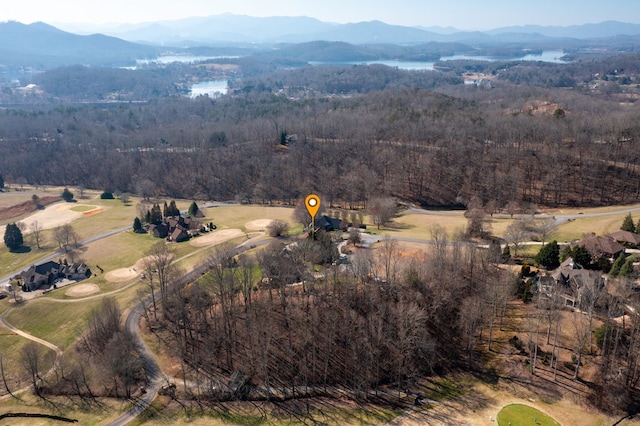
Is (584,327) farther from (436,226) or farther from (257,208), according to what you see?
(257,208)

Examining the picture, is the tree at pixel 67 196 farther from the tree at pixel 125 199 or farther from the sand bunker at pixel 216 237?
the sand bunker at pixel 216 237

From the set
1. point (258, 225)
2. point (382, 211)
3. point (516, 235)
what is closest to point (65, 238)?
point (258, 225)

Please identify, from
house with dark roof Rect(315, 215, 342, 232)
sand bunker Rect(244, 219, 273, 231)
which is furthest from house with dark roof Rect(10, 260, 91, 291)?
house with dark roof Rect(315, 215, 342, 232)

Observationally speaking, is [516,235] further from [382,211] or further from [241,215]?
[241,215]

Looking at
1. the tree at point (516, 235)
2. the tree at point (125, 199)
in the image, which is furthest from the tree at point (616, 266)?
the tree at point (125, 199)

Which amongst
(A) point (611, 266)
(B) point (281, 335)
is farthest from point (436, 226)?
(B) point (281, 335)
